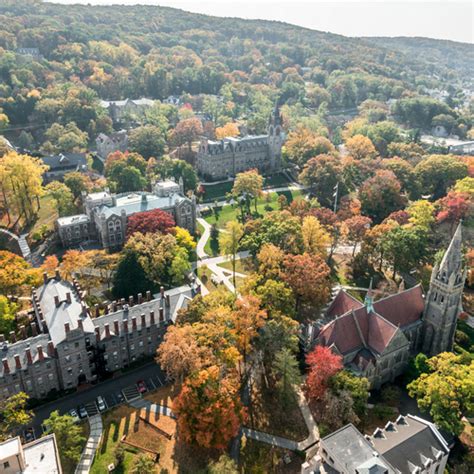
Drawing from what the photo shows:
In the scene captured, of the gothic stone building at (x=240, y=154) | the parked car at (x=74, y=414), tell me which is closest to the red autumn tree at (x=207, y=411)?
the parked car at (x=74, y=414)

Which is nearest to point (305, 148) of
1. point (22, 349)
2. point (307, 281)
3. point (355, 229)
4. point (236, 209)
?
point (236, 209)

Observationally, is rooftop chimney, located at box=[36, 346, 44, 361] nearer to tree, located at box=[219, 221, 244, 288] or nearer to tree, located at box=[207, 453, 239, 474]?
tree, located at box=[207, 453, 239, 474]

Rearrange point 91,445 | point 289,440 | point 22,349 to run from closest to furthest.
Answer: point 91,445
point 289,440
point 22,349

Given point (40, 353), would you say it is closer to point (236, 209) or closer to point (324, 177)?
point (236, 209)

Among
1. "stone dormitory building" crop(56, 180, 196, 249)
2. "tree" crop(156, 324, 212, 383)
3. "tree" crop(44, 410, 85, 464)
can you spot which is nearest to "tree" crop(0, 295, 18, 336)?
"tree" crop(44, 410, 85, 464)

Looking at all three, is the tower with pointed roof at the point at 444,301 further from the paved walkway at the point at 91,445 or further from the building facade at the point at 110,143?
the building facade at the point at 110,143
